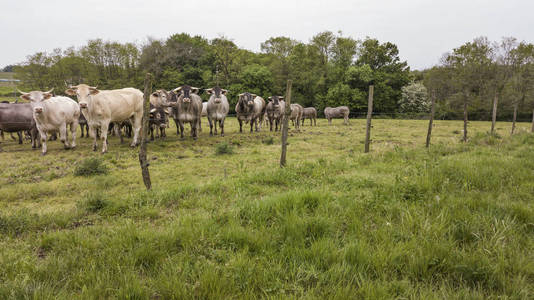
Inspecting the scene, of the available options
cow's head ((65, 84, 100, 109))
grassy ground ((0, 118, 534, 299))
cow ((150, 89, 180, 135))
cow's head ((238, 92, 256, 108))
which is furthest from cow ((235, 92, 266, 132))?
grassy ground ((0, 118, 534, 299))

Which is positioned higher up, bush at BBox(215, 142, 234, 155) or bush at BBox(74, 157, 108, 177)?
→ bush at BBox(215, 142, 234, 155)

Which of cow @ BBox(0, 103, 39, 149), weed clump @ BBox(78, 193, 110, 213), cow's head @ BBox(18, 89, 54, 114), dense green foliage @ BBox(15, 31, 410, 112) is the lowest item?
weed clump @ BBox(78, 193, 110, 213)

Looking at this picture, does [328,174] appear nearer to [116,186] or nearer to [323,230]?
[323,230]

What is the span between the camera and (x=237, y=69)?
48562mm

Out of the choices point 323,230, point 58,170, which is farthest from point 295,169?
point 58,170

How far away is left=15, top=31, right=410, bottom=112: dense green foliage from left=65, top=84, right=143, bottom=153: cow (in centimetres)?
3308

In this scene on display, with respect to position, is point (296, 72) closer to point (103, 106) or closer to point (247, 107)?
point (247, 107)

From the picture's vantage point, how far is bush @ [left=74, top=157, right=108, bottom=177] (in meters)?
6.51

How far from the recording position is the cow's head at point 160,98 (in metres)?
13.0

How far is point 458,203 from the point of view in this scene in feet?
11.2

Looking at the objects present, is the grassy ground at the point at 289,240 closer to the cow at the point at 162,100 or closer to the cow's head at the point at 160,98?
the cow at the point at 162,100

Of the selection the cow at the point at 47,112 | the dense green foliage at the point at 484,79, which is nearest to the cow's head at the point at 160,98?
the cow at the point at 47,112

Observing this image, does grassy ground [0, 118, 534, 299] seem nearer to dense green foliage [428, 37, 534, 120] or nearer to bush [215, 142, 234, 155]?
bush [215, 142, 234, 155]

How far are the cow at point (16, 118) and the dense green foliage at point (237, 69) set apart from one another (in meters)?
33.5
